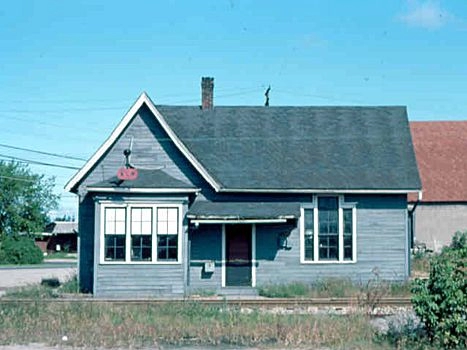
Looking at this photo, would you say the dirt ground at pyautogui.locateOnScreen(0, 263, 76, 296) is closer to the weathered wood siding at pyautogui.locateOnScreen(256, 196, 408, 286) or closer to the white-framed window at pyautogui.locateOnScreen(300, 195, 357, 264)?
the weathered wood siding at pyautogui.locateOnScreen(256, 196, 408, 286)

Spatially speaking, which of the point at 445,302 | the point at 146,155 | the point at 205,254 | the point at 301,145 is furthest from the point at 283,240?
the point at 445,302

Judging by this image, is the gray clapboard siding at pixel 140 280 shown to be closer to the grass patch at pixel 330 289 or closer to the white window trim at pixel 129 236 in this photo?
the white window trim at pixel 129 236

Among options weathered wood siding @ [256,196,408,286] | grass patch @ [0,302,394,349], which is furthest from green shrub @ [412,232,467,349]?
weathered wood siding @ [256,196,408,286]

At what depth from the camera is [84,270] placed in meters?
28.3

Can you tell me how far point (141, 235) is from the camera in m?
26.5

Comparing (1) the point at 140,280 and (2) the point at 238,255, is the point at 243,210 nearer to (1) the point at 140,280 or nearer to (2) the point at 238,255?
(2) the point at 238,255

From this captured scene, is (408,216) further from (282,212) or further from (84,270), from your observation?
(84,270)

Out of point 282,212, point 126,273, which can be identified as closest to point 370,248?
point 282,212

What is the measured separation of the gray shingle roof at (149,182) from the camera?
26.5 metres

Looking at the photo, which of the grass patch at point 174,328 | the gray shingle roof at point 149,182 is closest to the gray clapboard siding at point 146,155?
the gray shingle roof at point 149,182

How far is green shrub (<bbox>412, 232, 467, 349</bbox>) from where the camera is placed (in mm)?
14078

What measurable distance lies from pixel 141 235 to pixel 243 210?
3.41m

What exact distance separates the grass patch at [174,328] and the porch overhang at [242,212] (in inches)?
313

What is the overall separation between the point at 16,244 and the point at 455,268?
5747 cm
